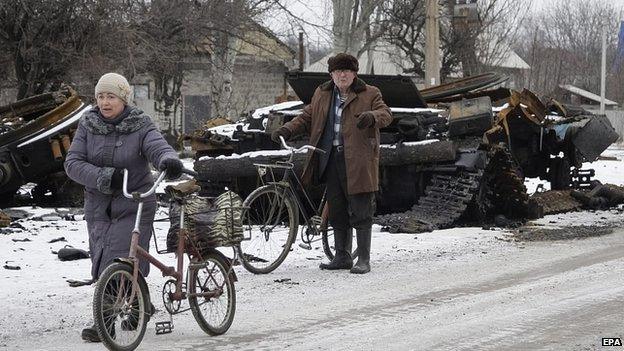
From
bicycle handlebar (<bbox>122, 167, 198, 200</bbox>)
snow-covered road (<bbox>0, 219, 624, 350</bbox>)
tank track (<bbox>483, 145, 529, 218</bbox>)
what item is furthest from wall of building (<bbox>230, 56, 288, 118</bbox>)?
bicycle handlebar (<bbox>122, 167, 198, 200</bbox>)

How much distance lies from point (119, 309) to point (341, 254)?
12.1 feet

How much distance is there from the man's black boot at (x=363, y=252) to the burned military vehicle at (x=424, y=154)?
6.35 ft

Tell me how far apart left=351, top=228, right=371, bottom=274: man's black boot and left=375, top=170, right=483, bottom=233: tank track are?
240 cm

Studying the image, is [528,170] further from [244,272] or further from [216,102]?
[216,102]

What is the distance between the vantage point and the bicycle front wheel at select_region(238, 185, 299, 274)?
9.34 meters

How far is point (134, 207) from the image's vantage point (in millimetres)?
6641

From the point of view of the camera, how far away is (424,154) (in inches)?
484

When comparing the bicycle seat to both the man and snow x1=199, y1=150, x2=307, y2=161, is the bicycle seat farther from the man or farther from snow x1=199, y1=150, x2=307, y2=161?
snow x1=199, y1=150, x2=307, y2=161

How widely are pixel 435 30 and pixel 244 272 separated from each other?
14175 millimetres

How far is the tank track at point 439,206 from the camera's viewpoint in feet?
39.2

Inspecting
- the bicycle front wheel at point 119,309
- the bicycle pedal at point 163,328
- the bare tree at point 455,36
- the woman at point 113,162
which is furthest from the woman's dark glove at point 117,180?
the bare tree at point 455,36

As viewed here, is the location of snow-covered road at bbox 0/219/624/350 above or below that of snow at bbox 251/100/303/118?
below

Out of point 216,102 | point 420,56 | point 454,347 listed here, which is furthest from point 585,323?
point 420,56

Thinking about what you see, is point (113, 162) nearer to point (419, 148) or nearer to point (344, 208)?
point (344, 208)
